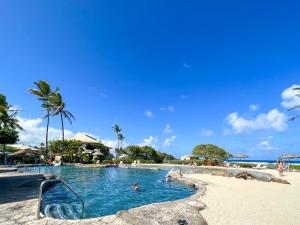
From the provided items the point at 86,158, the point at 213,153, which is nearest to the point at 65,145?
the point at 86,158

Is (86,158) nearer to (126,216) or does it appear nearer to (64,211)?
(64,211)

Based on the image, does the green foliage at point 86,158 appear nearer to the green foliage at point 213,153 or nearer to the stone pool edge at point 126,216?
the green foliage at point 213,153

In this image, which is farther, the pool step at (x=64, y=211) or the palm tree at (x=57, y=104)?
the palm tree at (x=57, y=104)

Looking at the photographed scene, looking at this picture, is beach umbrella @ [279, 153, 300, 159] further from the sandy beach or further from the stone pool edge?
the stone pool edge

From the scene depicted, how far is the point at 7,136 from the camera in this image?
3422cm

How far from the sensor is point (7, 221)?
5.48 m

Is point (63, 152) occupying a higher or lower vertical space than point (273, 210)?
higher

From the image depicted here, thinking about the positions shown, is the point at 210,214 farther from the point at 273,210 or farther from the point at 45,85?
the point at 45,85

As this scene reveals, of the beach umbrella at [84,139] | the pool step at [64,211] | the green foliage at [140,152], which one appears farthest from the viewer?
the green foliage at [140,152]

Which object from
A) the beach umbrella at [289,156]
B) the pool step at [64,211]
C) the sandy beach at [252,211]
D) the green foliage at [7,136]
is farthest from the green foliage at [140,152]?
the sandy beach at [252,211]

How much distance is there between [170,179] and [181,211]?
46.5 ft

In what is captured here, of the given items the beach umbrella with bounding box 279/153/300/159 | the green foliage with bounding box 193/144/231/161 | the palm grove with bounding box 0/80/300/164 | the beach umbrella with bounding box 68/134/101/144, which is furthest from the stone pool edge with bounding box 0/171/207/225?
the green foliage with bounding box 193/144/231/161

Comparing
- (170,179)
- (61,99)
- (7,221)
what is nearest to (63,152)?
(61,99)

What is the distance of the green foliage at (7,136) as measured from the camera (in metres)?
33.5
